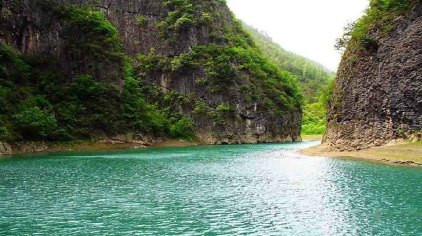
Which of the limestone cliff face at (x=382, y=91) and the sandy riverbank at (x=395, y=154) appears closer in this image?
the sandy riverbank at (x=395, y=154)

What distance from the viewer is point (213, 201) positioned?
1167 inches

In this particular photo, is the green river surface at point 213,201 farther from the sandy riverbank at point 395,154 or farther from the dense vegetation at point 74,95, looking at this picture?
the dense vegetation at point 74,95

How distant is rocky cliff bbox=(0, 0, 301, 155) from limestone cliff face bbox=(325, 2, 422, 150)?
48.4 metres

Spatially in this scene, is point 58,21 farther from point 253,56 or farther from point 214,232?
point 214,232

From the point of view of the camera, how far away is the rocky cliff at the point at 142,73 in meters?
91.7

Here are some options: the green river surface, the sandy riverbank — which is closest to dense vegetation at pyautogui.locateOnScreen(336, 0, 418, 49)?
the sandy riverbank

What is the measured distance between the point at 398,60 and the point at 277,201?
3793 centimetres

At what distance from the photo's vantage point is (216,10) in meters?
142

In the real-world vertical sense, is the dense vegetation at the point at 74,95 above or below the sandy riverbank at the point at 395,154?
above

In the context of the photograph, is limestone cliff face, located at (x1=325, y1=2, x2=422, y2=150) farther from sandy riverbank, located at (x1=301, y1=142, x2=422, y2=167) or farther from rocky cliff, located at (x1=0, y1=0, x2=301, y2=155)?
rocky cliff, located at (x1=0, y1=0, x2=301, y2=155)

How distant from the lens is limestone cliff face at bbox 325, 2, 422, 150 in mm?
56625

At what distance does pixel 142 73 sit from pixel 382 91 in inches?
3210

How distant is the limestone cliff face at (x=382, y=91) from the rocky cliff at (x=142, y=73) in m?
48.4

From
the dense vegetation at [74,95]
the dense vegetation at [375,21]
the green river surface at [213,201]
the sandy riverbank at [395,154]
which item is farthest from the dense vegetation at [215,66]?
the green river surface at [213,201]
